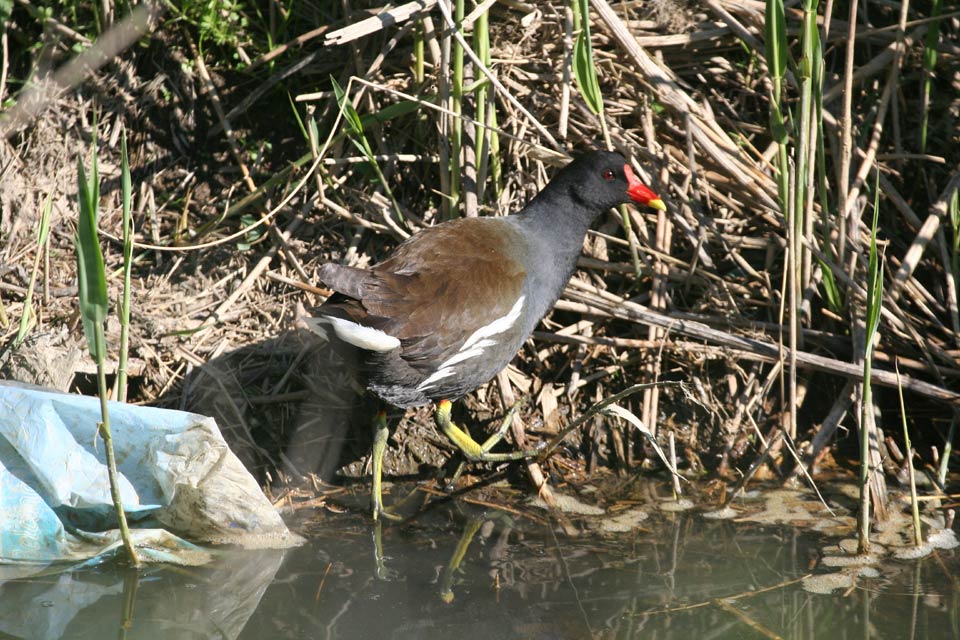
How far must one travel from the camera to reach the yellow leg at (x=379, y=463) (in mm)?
2752

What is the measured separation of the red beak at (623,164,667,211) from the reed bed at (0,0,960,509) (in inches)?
6.9

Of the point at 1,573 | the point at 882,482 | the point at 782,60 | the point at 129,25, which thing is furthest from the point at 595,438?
the point at 129,25

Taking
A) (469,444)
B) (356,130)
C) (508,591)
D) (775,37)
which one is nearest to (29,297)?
(356,130)

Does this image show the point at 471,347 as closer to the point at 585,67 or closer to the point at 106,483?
the point at 585,67

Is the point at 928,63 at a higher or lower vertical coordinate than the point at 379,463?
higher

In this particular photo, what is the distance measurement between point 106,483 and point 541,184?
5.84 feet

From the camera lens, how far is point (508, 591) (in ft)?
7.58

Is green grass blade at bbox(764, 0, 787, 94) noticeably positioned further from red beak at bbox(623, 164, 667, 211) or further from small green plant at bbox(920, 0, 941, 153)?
small green plant at bbox(920, 0, 941, 153)

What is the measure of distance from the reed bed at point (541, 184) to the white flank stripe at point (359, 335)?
64 centimetres

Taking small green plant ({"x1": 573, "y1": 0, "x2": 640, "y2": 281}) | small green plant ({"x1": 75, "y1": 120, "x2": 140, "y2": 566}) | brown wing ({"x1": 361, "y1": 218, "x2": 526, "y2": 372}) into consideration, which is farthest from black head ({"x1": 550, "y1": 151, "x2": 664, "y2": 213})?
small green plant ({"x1": 75, "y1": 120, "x2": 140, "y2": 566})

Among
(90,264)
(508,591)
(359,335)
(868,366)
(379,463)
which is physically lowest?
(508,591)

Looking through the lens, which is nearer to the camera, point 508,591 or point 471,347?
point 508,591

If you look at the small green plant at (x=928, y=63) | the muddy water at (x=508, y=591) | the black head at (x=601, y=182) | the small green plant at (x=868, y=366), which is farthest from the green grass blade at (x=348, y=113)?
the small green plant at (x=928, y=63)

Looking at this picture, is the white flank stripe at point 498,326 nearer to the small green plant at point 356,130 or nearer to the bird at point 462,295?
the bird at point 462,295
